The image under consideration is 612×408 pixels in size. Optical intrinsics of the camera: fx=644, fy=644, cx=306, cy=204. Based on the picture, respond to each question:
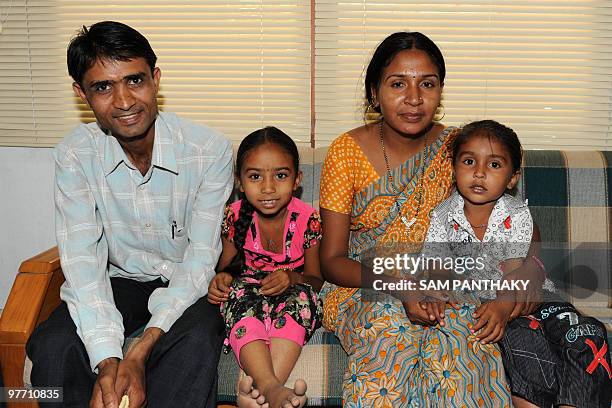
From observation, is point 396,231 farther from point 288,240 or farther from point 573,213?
point 573,213

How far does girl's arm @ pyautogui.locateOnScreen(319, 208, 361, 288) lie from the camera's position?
6.75 ft

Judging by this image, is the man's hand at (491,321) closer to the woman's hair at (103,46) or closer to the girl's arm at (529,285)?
the girl's arm at (529,285)

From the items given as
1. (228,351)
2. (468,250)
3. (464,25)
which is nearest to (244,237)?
(228,351)

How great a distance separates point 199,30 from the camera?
2.82m

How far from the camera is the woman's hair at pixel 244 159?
212cm

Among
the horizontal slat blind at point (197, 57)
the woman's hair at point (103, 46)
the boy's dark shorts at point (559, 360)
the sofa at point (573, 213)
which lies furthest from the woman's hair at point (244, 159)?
the boy's dark shorts at point (559, 360)

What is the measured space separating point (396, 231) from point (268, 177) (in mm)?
456

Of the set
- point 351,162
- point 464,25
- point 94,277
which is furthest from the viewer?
point 464,25

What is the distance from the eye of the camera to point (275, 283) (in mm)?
2014

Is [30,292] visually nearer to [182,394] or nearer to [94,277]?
[94,277]

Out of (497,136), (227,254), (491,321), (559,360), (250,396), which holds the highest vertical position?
(497,136)

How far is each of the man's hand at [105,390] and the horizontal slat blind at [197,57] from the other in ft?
4.51

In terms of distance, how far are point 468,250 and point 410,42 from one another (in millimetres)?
688

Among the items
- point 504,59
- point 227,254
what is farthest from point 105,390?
point 504,59
